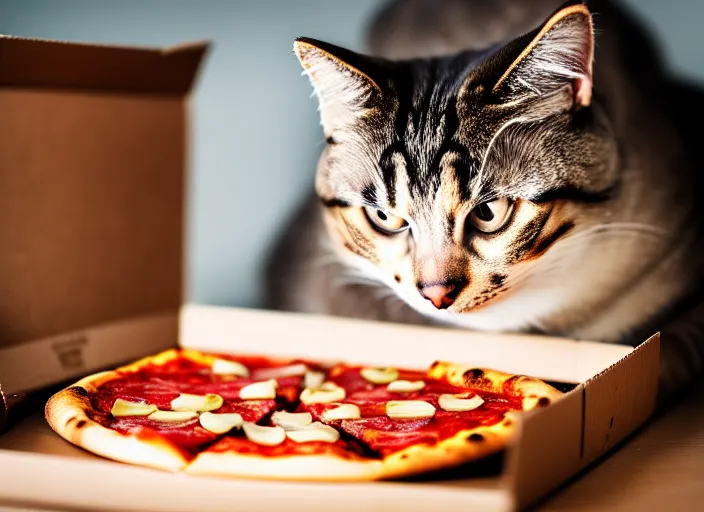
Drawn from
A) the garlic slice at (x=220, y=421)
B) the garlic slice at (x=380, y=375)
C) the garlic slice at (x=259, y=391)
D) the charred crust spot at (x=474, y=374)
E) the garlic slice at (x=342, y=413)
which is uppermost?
the charred crust spot at (x=474, y=374)

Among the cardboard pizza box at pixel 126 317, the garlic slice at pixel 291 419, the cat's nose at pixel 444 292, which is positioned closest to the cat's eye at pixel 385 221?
the cat's nose at pixel 444 292

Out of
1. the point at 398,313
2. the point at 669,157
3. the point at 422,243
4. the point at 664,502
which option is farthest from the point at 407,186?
the point at 664,502

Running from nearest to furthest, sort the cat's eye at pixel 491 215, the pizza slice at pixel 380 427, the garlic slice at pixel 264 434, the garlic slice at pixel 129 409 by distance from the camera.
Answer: the pizza slice at pixel 380 427, the garlic slice at pixel 264 434, the garlic slice at pixel 129 409, the cat's eye at pixel 491 215

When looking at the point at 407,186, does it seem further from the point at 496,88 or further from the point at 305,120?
the point at 305,120

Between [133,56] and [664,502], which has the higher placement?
[133,56]

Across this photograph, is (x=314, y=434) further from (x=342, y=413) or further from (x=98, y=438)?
(x=98, y=438)

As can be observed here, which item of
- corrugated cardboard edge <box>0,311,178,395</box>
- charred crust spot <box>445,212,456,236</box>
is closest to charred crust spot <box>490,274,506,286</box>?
charred crust spot <box>445,212,456,236</box>

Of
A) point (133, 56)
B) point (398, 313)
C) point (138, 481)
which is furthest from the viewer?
point (398, 313)

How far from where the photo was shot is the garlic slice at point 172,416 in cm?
124

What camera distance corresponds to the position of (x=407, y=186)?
4.53 ft

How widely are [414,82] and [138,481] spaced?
803 mm

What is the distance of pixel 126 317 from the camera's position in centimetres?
171

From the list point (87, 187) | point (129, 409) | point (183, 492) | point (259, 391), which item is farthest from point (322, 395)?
point (87, 187)

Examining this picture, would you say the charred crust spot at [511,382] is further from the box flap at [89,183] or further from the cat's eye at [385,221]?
the box flap at [89,183]
